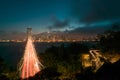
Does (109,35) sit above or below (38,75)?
above

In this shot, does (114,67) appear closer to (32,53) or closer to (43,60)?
(32,53)

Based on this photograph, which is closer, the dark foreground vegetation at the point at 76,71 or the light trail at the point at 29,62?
the dark foreground vegetation at the point at 76,71

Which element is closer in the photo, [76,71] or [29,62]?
[29,62]

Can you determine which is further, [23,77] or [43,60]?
[43,60]

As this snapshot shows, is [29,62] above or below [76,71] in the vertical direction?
above

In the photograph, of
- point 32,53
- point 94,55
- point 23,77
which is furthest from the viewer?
point 94,55

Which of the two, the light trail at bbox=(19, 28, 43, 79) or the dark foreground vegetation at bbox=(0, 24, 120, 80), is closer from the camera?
the dark foreground vegetation at bbox=(0, 24, 120, 80)

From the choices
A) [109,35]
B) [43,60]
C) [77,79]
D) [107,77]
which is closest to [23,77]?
[77,79]

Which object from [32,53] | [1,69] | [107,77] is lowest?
[1,69]
